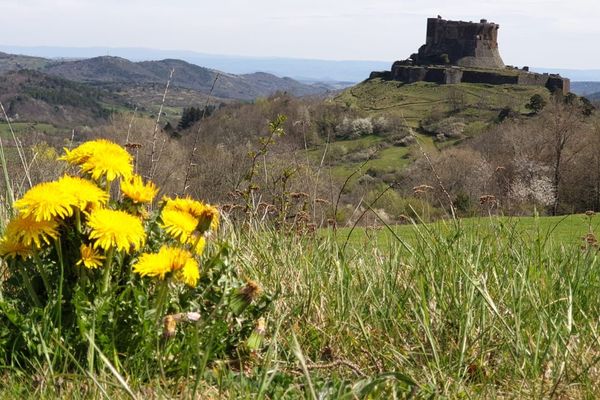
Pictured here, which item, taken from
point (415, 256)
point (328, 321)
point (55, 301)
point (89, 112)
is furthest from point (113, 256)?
point (89, 112)

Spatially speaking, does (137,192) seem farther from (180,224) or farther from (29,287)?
(29,287)

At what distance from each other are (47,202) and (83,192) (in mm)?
111

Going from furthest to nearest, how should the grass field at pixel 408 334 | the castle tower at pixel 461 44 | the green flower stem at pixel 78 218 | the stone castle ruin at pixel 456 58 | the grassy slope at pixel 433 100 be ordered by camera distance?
the castle tower at pixel 461 44 → the stone castle ruin at pixel 456 58 → the grassy slope at pixel 433 100 → the green flower stem at pixel 78 218 → the grass field at pixel 408 334

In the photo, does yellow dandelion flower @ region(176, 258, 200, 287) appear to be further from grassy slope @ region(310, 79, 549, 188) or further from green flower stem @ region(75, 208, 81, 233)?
grassy slope @ region(310, 79, 549, 188)

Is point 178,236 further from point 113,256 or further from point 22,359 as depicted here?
point 22,359

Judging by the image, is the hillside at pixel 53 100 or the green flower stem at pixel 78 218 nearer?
the green flower stem at pixel 78 218

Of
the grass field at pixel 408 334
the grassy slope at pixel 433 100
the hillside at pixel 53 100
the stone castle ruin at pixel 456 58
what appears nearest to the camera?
the grass field at pixel 408 334

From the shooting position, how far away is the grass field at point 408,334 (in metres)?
1.79

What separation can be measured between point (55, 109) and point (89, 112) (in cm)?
731

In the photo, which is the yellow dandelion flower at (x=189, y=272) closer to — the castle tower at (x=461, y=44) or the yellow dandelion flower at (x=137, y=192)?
the yellow dandelion flower at (x=137, y=192)

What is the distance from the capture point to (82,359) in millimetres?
1957

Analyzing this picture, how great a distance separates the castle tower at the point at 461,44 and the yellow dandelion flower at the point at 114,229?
114617mm

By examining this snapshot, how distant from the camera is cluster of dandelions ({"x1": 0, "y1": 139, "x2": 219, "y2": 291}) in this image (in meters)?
1.83

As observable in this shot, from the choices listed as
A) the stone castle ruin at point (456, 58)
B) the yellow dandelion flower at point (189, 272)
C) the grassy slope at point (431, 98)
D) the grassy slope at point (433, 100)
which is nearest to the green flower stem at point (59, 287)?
the yellow dandelion flower at point (189, 272)
